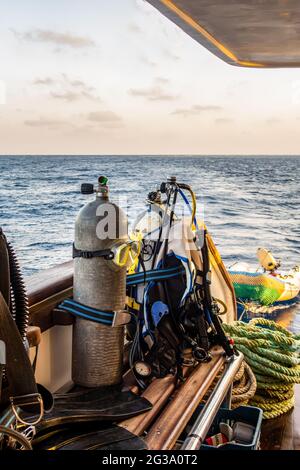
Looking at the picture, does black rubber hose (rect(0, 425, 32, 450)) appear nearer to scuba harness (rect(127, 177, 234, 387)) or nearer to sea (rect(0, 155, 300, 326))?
scuba harness (rect(127, 177, 234, 387))

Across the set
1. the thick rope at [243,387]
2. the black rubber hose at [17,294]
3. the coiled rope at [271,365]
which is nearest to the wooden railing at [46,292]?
the black rubber hose at [17,294]

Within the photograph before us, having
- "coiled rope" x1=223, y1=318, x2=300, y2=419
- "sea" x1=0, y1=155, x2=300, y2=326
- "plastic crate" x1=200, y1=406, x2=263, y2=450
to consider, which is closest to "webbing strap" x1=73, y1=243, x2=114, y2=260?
"plastic crate" x1=200, y1=406, x2=263, y2=450

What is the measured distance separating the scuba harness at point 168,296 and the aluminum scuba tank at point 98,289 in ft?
0.39

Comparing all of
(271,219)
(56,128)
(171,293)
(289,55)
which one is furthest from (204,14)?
(56,128)

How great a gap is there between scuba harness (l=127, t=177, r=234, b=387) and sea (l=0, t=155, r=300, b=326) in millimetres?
7082

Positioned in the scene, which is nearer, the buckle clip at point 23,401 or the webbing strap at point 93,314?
the buckle clip at point 23,401

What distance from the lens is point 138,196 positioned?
35.5ft

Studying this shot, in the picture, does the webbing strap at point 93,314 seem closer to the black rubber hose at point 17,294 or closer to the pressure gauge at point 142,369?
the pressure gauge at point 142,369

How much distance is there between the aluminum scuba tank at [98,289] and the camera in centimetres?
182

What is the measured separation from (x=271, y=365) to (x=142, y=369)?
1134mm

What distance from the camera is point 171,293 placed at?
2.04 m

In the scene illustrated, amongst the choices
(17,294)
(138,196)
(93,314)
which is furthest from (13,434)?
(138,196)

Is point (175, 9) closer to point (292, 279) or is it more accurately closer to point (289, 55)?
point (289, 55)
